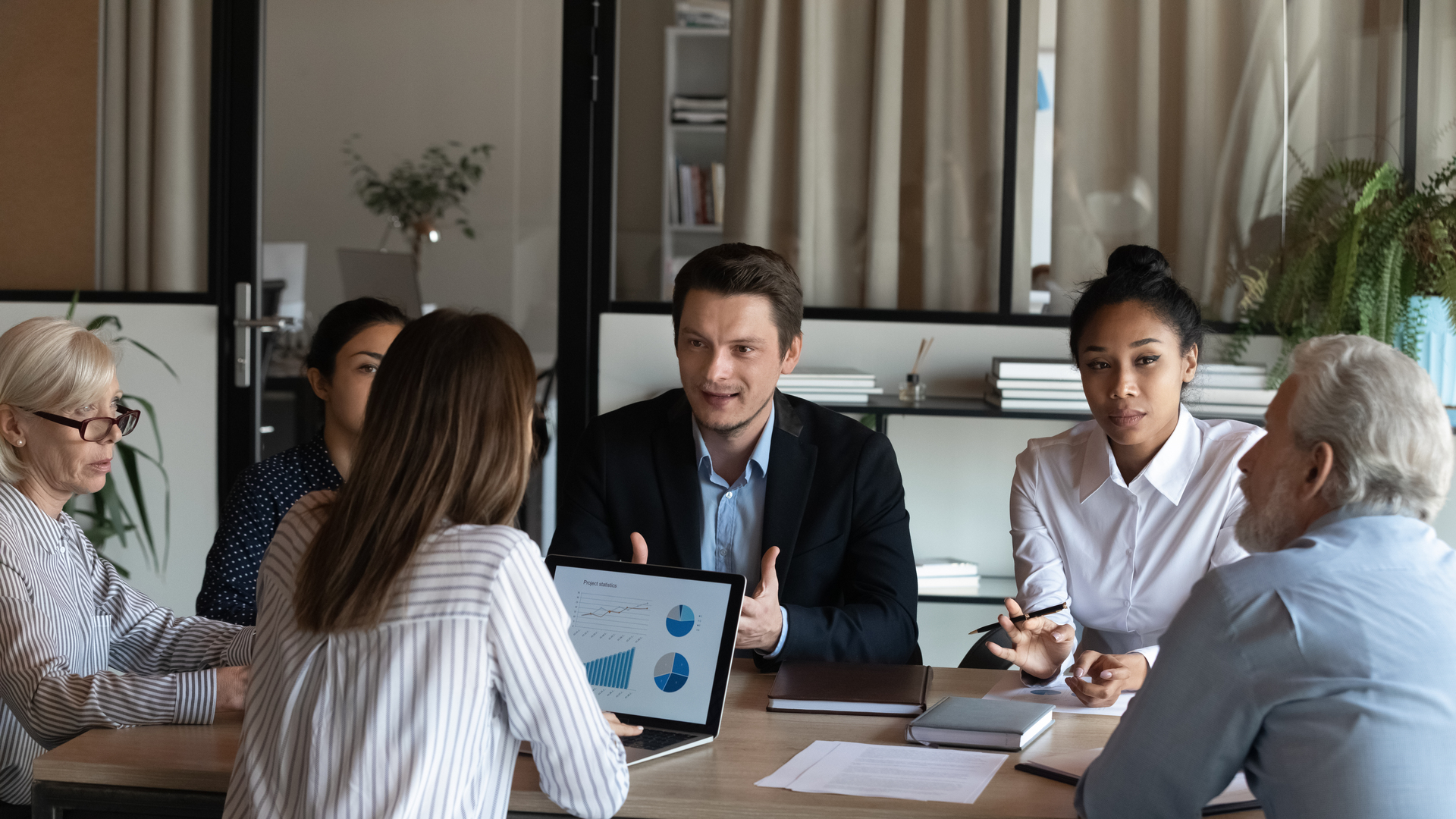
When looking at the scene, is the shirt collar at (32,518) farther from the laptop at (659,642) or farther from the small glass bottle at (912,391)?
the small glass bottle at (912,391)

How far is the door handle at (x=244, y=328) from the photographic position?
12.2ft

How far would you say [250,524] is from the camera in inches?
83.5

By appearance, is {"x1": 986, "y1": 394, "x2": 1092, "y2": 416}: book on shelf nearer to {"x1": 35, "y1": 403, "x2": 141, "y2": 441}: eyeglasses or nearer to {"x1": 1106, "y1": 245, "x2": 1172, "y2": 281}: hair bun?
{"x1": 1106, "y1": 245, "x2": 1172, "y2": 281}: hair bun

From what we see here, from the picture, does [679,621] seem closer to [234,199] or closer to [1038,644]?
[1038,644]

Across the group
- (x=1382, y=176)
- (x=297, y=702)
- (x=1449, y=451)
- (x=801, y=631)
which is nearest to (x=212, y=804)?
(x=297, y=702)

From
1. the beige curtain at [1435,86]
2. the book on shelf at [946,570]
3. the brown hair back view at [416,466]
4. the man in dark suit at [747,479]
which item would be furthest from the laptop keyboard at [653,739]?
the beige curtain at [1435,86]

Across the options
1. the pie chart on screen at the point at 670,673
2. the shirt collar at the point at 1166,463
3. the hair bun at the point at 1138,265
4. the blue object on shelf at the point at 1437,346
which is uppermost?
the hair bun at the point at 1138,265

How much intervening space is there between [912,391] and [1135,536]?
120 cm

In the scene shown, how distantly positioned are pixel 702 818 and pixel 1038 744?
49 centimetres

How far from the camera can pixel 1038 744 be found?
1.57m

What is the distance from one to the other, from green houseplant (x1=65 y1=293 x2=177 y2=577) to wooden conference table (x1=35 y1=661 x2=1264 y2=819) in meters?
2.31

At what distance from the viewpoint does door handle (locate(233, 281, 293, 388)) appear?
3.73 metres

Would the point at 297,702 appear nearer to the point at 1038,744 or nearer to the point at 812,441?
the point at 1038,744

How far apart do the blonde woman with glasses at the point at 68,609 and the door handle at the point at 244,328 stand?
6.09 ft
